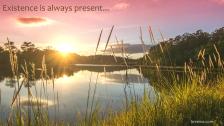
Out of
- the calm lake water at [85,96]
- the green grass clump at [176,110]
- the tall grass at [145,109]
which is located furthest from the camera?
the calm lake water at [85,96]

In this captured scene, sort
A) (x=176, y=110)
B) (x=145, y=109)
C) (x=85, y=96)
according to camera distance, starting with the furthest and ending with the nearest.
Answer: (x=85, y=96)
(x=176, y=110)
(x=145, y=109)

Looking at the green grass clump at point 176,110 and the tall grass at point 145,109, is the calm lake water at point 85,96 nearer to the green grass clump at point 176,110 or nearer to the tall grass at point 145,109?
the tall grass at point 145,109

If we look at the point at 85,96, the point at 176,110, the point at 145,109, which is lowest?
the point at 85,96

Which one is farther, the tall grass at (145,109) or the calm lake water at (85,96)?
the calm lake water at (85,96)

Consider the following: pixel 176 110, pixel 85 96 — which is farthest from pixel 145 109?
pixel 85 96

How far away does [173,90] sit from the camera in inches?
290

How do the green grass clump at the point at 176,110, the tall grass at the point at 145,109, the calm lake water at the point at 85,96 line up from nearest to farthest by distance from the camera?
the tall grass at the point at 145,109, the green grass clump at the point at 176,110, the calm lake water at the point at 85,96

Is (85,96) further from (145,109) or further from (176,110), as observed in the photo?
(145,109)

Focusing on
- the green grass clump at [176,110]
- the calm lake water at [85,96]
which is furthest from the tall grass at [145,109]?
the calm lake water at [85,96]

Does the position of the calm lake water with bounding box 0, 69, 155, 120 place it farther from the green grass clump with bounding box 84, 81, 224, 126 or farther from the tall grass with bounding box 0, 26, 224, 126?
the green grass clump with bounding box 84, 81, 224, 126

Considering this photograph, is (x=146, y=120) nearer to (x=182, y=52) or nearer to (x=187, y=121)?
(x=187, y=121)

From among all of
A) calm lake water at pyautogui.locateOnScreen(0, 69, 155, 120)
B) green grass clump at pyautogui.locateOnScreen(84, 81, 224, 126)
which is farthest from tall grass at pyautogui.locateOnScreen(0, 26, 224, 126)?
calm lake water at pyautogui.locateOnScreen(0, 69, 155, 120)

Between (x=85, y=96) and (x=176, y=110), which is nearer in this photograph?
(x=176, y=110)

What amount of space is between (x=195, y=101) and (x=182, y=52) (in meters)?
79.1
